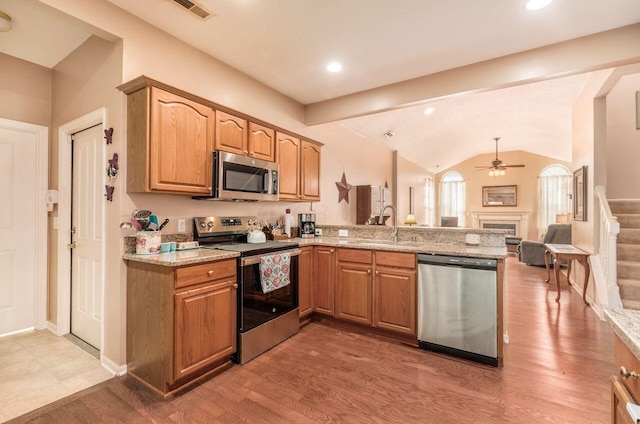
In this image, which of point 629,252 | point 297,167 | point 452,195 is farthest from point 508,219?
point 297,167

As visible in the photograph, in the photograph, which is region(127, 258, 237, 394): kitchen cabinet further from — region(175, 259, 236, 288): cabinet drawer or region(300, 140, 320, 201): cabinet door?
region(300, 140, 320, 201): cabinet door

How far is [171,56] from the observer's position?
2570 mm

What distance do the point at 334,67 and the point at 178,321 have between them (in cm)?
275

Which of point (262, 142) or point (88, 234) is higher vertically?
point (262, 142)

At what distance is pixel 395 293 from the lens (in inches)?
111

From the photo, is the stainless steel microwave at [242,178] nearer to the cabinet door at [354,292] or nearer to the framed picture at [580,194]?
the cabinet door at [354,292]

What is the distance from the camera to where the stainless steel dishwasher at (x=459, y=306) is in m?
2.39

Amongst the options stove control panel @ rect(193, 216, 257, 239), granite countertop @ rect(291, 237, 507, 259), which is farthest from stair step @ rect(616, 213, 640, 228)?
stove control panel @ rect(193, 216, 257, 239)

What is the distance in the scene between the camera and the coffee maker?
3.89 meters

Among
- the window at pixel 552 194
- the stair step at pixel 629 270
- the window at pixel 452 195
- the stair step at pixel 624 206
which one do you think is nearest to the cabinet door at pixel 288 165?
the stair step at pixel 629 270

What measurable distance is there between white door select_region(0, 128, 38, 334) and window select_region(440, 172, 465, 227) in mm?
10877

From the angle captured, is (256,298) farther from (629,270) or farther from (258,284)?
(629,270)

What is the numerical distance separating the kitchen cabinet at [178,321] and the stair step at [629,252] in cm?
481

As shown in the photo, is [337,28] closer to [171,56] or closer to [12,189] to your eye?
[171,56]
